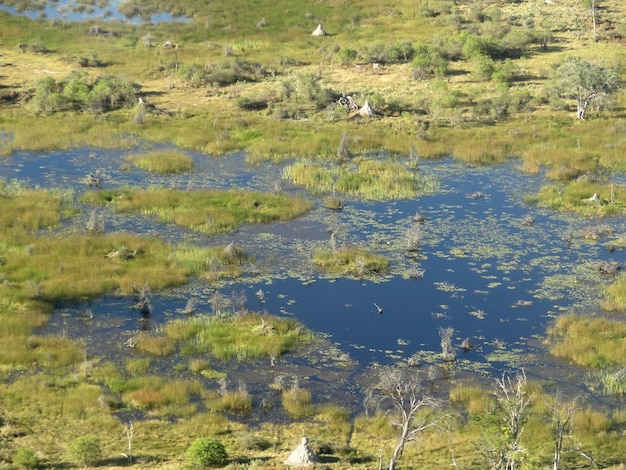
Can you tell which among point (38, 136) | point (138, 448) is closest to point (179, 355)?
point (138, 448)

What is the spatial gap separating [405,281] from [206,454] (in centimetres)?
1621

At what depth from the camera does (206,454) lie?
81.8ft

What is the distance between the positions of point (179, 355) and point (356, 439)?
312 inches

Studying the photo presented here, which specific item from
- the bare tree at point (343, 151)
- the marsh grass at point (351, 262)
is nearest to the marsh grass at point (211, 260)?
the marsh grass at point (351, 262)

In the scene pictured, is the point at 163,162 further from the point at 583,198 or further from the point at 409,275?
the point at 583,198

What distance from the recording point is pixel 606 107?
67.1m

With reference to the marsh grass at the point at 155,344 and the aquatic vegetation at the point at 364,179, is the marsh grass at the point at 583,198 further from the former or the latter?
the marsh grass at the point at 155,344

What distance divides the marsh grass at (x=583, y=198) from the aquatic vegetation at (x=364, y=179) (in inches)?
242

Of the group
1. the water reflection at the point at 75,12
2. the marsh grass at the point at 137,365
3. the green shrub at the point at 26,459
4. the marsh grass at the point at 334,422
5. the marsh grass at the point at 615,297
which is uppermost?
the water reflection at the point at 75,12

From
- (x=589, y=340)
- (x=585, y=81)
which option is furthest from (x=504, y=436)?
(x=585, y=81)

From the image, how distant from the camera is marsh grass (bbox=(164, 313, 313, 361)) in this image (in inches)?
1288

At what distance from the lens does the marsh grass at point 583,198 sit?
47997mm

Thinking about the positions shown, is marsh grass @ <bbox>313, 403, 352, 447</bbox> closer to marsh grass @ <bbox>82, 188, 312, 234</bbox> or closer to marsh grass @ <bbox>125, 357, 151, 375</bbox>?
marsh grass @ <bbox>125, 357, 151, 375</bbox>

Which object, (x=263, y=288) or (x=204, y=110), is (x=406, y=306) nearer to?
(x=263, y=288)
